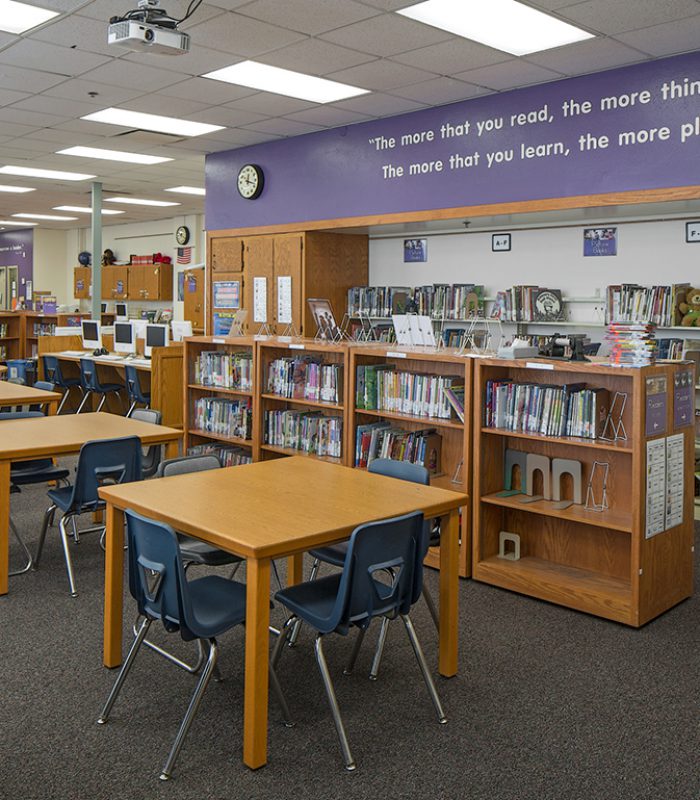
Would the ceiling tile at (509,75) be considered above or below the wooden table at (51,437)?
Result: above

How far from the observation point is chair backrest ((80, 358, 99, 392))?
1002cm

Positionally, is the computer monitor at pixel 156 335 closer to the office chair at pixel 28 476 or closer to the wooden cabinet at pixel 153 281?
the office chair at pixel 28 476

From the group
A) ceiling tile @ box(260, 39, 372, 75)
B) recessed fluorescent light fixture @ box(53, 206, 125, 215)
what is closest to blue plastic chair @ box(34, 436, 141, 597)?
ceiling tile @ box(260, 39, 372, 75)

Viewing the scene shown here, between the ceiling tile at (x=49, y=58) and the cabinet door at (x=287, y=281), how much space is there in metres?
2.63

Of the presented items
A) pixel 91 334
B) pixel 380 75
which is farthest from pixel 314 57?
pixel 91 334

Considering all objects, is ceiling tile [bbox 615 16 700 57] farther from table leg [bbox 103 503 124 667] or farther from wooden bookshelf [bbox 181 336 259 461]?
table leg [bbox 103 503 124 667]

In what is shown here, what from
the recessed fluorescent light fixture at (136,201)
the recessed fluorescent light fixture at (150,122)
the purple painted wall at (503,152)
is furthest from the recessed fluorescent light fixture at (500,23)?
the recessed fluorescent light fixture at (136,201)

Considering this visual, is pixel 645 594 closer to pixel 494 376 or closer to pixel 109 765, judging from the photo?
pixel 494 376

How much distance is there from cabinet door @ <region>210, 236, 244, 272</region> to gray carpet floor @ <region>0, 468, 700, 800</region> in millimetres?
5053

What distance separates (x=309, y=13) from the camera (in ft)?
15.3

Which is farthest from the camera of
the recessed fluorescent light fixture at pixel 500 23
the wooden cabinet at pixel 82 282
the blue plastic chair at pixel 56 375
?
the wooden cabinet at pixel 82 282

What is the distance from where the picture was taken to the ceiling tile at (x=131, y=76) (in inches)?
229

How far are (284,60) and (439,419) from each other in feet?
8.79

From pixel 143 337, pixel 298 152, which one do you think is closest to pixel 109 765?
pixel 298 152
